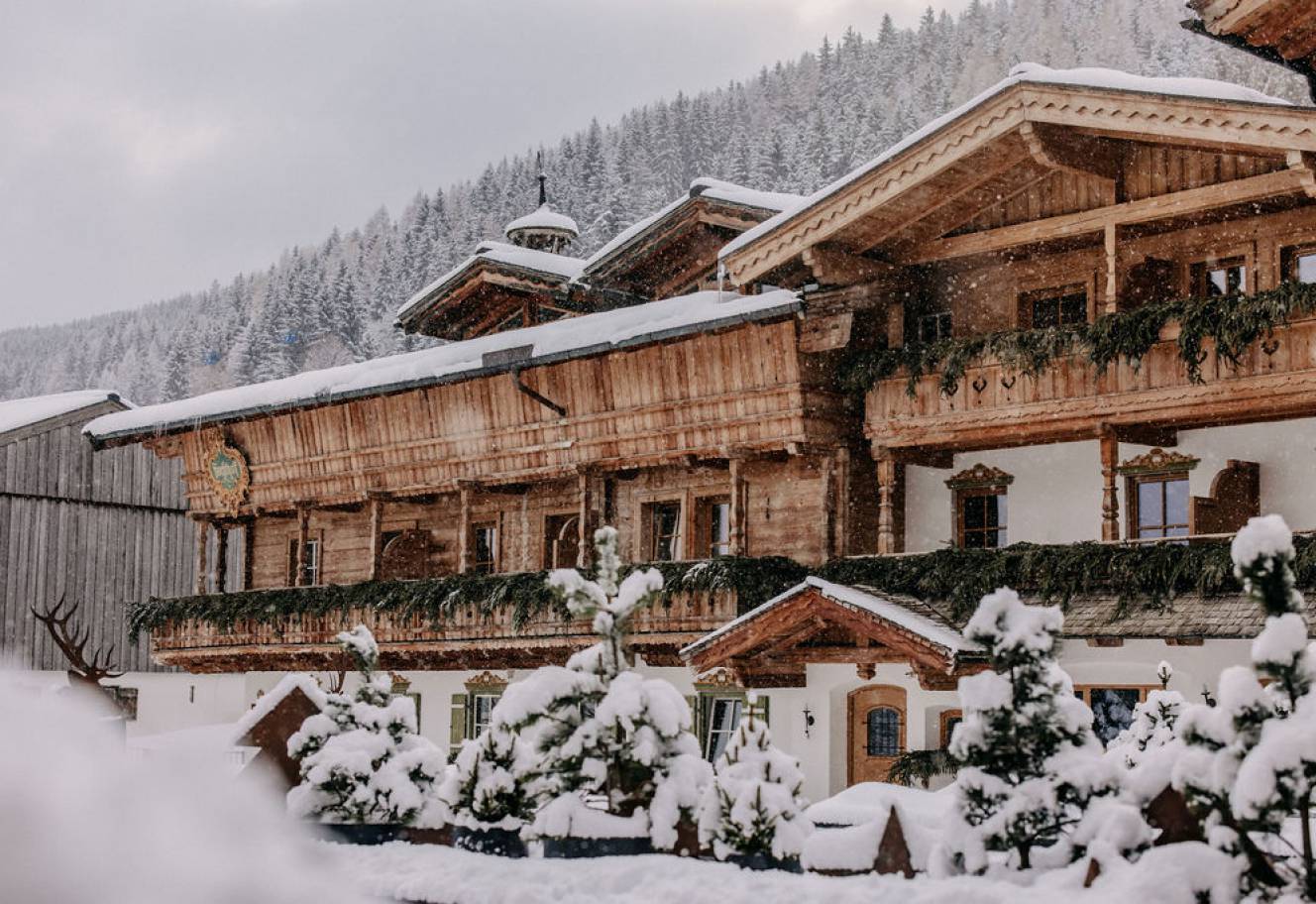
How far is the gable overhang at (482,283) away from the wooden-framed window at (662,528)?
5.07m

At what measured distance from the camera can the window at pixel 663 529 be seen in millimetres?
27219

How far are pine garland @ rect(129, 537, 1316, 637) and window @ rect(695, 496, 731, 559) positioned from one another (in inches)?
70.9

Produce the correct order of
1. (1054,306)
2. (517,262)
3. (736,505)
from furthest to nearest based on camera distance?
(517,262) → (736,505) → (1054,306)

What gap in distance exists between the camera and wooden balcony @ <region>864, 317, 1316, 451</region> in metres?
19.3

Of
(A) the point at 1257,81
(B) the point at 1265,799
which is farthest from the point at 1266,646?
(A) the point at 1257,81

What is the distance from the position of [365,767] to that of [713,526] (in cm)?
1511

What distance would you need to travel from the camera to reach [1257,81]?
7525 cm

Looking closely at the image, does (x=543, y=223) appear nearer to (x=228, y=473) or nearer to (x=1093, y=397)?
(x=228, y=473)

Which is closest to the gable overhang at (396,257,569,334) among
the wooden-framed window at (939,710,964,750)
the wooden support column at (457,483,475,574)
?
the wooden support column at (457,483,475,574)

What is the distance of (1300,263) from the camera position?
20.6 m

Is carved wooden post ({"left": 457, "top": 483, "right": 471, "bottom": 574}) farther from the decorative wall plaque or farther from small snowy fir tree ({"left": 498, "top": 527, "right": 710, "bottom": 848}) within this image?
small snowy fir tree ({"left": 498, "top": 527, "right": 710, "bottom": 848})

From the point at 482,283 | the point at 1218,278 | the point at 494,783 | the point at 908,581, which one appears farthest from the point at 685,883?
the point at 482,283

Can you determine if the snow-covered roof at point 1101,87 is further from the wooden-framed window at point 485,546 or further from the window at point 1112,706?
the wooden-framed window at point 485,546

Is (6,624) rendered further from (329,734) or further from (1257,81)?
(1257,81)
